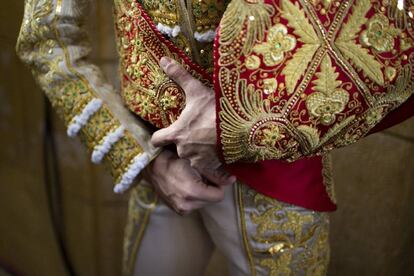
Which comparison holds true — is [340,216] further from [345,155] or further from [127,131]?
[127,131]

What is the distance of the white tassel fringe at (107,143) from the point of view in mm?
766

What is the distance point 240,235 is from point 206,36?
0.29m

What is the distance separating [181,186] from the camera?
71 centimetres

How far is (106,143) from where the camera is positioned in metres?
0.77

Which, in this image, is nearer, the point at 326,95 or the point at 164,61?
the point at 326,95

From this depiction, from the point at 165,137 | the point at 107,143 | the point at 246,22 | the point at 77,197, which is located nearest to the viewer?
the point at 246,22

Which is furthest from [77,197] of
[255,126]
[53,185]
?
[255,126]

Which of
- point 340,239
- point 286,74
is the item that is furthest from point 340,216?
point 286,74

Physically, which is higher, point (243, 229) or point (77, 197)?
point (243, 229)

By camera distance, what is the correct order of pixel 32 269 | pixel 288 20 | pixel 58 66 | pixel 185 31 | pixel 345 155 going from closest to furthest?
pixel 288 20
pixel 185 31
pixel 58 66
pixel 345 155
pixel 32 269

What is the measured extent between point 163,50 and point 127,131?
0.43 ft

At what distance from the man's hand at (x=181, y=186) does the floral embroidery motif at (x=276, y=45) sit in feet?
0.72

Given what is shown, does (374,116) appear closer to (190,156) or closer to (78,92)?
(190,156)

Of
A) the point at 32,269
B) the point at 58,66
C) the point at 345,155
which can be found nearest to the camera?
the point at 58,66
